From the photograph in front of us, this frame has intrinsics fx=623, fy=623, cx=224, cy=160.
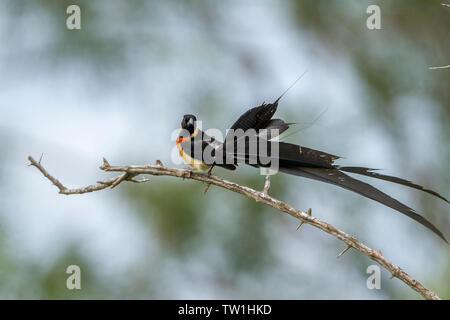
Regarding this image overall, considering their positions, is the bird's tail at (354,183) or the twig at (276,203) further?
the twig at (276,203)

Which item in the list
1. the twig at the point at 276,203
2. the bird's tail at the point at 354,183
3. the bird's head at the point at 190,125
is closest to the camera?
the bird's tail at the point at 354,183

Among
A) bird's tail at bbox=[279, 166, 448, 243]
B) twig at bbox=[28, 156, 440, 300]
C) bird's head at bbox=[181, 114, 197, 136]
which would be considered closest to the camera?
bird's tail at bbox=[279, 166, 448, 243]

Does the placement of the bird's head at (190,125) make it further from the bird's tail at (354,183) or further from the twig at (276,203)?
the bird's tail at (354,183)

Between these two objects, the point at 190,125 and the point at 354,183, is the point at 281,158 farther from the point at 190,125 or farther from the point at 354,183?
the point at 190,125

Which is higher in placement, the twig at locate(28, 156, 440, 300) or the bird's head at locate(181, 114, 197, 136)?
the bird's head at locate(181, 114, 197, 136)

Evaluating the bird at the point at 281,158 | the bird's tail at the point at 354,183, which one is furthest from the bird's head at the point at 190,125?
the bird's tail at the point at 354,183

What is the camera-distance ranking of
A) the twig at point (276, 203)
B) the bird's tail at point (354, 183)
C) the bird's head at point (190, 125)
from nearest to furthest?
the bird's tail at point (354, 183)
the twig at point (276, 203)
the bird's head at point (190, 125)

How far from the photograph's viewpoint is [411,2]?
391cm

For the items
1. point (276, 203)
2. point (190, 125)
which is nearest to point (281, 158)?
point (276, 203)

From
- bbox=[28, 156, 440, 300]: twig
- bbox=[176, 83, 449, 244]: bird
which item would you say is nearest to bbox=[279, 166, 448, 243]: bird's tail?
bbox=[176, 83, 449, 244]: bird

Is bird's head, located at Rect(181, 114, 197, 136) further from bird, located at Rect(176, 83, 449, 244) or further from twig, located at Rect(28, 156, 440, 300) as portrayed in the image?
twig, located at Rect(28, 156, 440, 300)

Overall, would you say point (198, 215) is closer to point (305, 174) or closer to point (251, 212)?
point (251, 212)

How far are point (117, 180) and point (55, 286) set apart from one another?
1.82 metres

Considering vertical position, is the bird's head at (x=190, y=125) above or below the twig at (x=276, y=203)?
above
